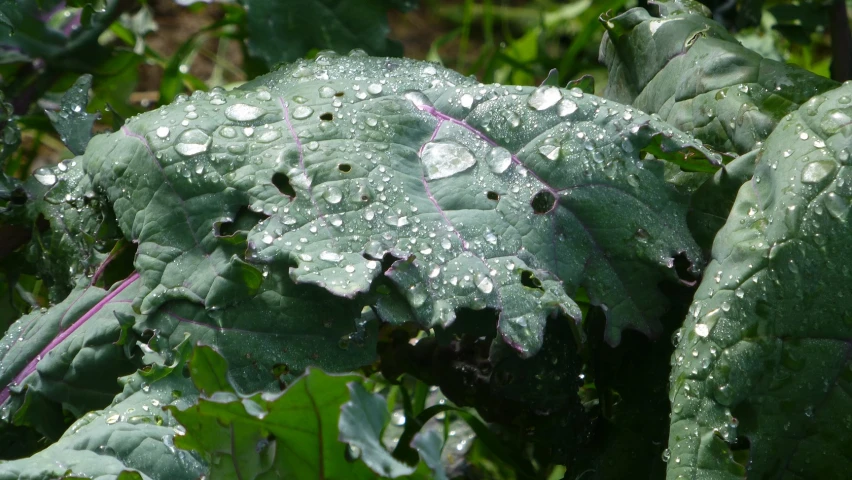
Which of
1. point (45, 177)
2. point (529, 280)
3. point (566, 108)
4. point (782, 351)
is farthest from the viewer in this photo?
point (45, 177)

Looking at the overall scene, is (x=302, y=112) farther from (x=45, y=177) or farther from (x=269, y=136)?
(x=45, y=177)

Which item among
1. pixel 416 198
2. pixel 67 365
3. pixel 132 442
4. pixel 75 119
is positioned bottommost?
pixel 67 365

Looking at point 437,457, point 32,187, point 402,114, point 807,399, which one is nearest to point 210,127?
point 402,114

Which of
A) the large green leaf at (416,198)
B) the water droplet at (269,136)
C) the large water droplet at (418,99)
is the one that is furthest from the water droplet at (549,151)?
the water droplet at (269,136)

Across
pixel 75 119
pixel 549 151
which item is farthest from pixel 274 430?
pixel 75 119

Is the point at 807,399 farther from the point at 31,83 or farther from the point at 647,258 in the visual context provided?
the point at 31,83

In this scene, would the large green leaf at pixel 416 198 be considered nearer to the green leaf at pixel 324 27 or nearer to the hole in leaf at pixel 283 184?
the hole in leaf at pixel 283 184

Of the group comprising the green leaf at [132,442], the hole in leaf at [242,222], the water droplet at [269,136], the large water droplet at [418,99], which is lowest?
the green leaf at [132,442]
